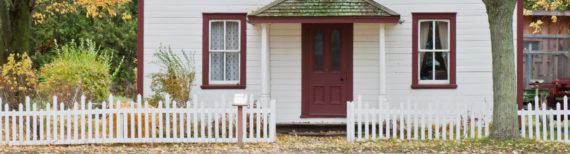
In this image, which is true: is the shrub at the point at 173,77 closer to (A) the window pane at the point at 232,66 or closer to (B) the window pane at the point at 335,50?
(A) the window pane at the point at 232,66

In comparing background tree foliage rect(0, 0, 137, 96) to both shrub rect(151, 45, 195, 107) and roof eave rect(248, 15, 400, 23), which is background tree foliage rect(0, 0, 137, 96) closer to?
shrub rect(151, 45, 195, 107)

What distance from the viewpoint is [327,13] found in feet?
44.8

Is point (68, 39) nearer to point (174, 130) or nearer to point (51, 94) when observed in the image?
point (51, 94)

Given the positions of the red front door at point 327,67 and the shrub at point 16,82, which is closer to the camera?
the shrub at point 16,82

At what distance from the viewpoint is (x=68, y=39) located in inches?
1177

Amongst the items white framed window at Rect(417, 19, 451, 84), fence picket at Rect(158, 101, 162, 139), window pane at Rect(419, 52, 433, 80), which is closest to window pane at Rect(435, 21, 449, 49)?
white framed window at Rect(417, 19, 451, 84)

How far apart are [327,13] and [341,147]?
3373mm

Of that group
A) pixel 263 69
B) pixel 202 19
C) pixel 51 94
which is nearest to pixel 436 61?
pixel 263 69

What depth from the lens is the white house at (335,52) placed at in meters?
14.6

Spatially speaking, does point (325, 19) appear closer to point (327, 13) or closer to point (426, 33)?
point (327, 13)

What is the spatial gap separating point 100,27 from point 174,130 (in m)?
18.7

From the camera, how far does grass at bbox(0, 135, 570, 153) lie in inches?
434

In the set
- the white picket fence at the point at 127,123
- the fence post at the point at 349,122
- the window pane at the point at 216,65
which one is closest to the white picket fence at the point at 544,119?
the fence post at the point at 349,122

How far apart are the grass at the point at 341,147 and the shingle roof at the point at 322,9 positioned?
279cm
